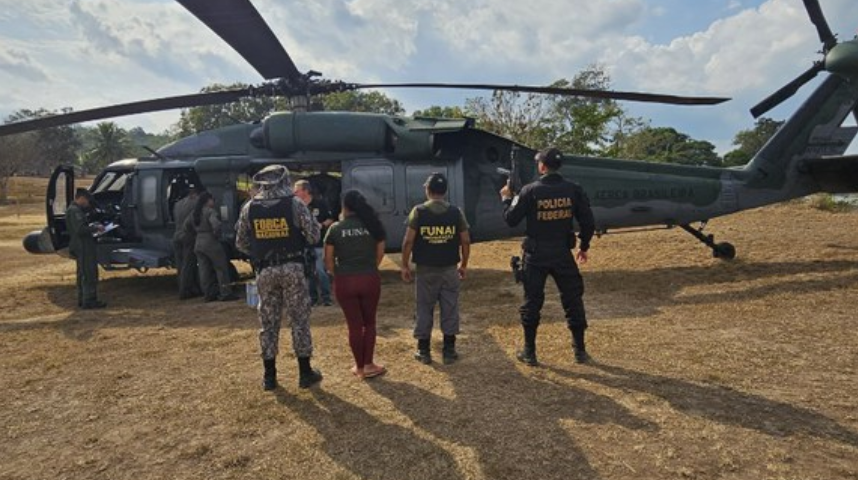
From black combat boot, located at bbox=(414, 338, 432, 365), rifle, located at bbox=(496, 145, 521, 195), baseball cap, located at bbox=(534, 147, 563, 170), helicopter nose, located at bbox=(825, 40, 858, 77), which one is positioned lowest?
black combat boot, located at bbox=(414, 338, 432, 365)

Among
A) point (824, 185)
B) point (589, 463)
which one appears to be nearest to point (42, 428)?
point (589, 463)

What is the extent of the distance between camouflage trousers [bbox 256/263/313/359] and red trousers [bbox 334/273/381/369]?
1.06 feet

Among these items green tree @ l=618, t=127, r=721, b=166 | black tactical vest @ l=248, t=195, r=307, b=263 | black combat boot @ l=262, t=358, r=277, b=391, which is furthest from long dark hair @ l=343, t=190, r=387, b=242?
green tree @ l=618, t=127, r=721, b=166

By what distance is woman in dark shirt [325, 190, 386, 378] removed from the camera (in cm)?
465

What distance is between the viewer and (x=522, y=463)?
3283 millimetres

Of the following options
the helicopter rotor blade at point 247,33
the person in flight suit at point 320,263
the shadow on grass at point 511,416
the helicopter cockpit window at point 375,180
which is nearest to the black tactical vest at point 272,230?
the shadow on grass at point 511,416

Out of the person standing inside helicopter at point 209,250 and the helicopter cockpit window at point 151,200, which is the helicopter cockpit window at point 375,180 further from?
the helicopter cockpit window at point 151,200

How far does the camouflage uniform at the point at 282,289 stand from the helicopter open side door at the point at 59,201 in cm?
702

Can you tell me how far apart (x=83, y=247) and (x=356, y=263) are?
20.0 feet

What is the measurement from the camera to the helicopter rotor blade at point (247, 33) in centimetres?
627

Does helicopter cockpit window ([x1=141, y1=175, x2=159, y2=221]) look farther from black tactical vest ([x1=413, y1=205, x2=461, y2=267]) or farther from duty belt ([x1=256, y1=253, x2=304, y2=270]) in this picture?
black tactical vest ([x1=413, y1=205, x2=461, y2=267])

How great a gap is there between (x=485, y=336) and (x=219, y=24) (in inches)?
200

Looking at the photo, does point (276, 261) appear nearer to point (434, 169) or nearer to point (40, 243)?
point (434, 169)

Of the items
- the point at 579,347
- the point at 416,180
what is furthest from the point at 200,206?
Answer: the point at 579,347
